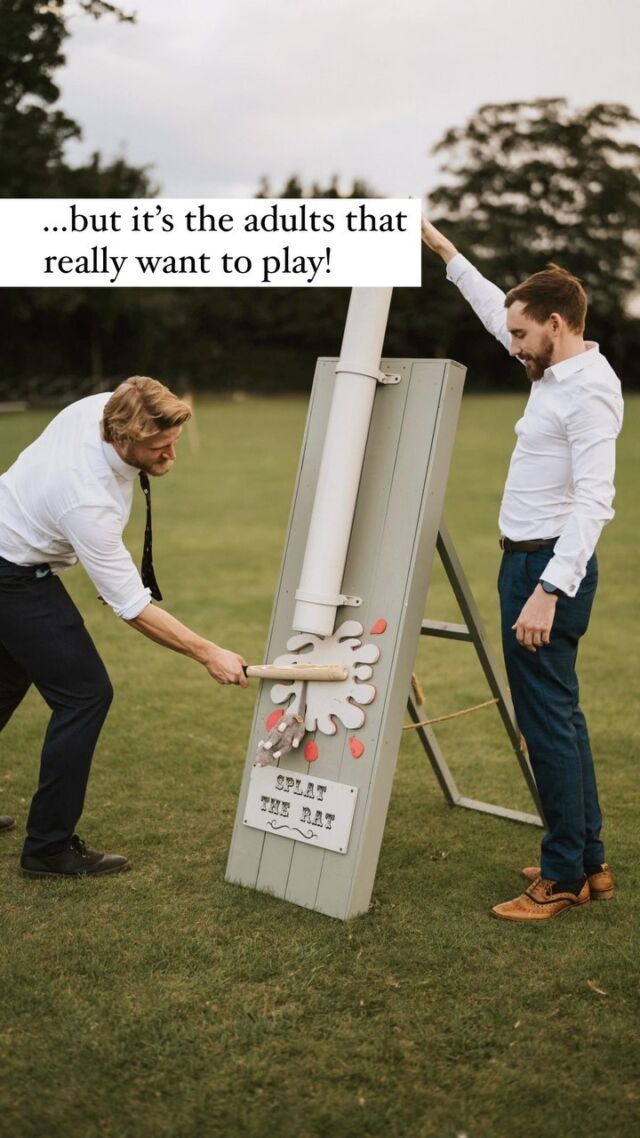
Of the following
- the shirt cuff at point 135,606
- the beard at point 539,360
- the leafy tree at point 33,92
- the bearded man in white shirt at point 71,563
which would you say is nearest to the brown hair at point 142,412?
the bearded man in white shirt at point 71,563

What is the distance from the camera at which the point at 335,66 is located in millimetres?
8547

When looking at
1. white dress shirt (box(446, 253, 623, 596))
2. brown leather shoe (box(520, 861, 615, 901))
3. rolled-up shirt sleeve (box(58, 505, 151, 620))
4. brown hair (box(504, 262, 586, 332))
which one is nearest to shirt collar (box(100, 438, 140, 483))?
Result: rolled-up shirt sleeve (box(58, 505, 151, 620))

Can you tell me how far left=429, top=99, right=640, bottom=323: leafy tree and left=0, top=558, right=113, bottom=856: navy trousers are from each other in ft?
167

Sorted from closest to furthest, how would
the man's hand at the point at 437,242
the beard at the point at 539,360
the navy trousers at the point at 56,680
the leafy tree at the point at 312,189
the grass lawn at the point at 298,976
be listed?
the grass lawn at the point at 298,976 → the beard at the point at 539,360 → the navy trousers at the point at 56,680 → the man's hand at the point at 437,242 → the leafy tree at the point at 312,189

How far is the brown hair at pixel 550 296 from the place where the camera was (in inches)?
140

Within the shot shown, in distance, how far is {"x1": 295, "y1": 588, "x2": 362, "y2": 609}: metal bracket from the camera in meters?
3.88

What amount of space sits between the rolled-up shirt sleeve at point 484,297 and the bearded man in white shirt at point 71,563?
1.25m

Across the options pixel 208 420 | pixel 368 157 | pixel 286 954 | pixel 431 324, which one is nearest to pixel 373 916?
pixel 286 954

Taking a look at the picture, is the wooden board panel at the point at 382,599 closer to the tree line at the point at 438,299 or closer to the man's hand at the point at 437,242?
the man's hand at the point at 437,242

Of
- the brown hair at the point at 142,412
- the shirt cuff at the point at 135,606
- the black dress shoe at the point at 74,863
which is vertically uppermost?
the brown hair at the point at 142,412

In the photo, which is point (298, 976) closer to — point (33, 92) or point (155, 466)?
point (155, 466)

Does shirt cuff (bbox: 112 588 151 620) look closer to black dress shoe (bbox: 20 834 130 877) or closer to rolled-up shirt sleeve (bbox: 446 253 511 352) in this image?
black dress shoe (bbox: 20 834 130 877)

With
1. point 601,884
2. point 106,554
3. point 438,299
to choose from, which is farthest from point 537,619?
point 438,299

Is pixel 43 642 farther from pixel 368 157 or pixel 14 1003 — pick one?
pixel 368 157
